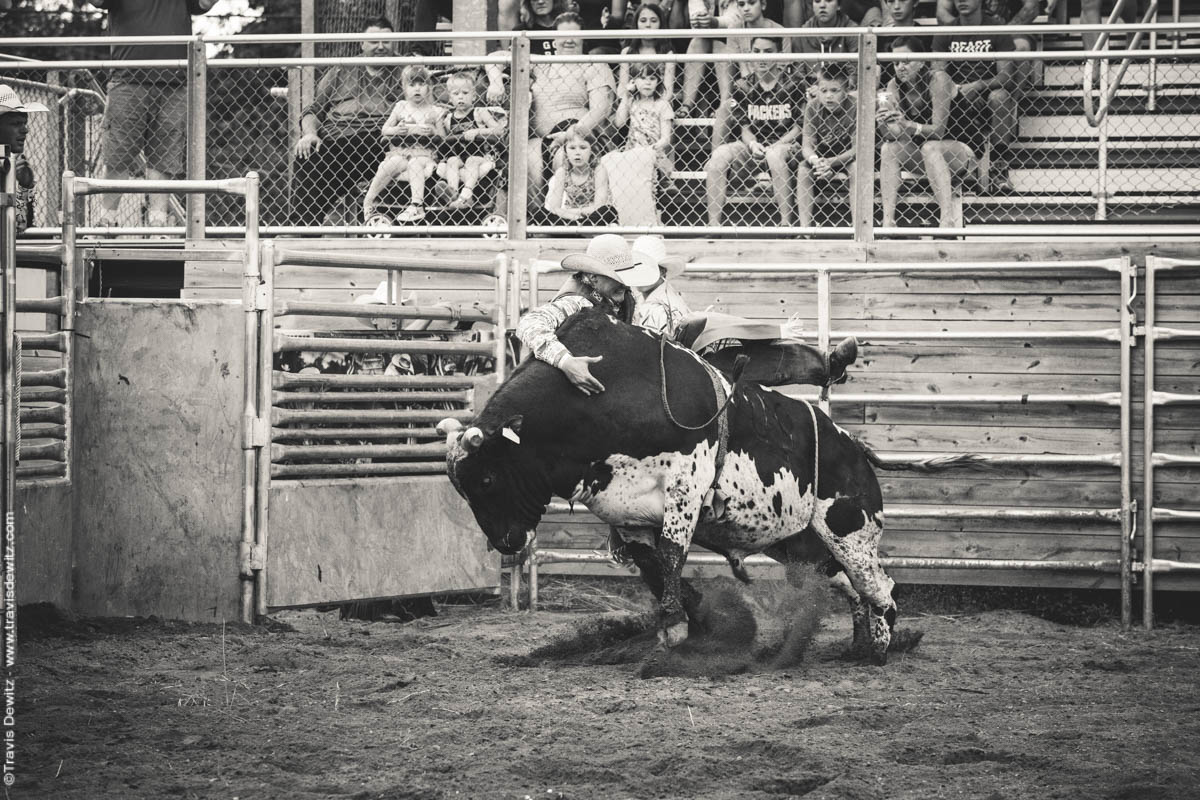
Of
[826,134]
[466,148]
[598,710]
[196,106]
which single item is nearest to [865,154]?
[826,134]

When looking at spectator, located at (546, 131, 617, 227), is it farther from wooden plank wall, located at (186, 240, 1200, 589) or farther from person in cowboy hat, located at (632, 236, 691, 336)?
person in cowboy hat, located at (632, 236, 691, 336)

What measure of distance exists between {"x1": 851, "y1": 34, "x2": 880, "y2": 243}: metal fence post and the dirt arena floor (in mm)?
2371

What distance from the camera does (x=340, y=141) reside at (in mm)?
9336

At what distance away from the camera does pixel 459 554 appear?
8.12 m

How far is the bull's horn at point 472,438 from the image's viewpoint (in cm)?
596

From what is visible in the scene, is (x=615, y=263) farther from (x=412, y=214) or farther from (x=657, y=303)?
(x=412, y=214)

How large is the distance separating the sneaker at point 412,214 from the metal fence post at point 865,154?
2.75 m

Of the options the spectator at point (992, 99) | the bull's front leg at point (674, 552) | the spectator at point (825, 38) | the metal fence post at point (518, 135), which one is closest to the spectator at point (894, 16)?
the spectator at point (825, 38)

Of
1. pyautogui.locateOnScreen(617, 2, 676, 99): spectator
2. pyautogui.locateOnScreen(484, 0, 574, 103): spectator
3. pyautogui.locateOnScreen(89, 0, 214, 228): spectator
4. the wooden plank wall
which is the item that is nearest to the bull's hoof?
the wooden plank wall

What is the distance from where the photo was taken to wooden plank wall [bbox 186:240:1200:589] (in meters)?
8.41

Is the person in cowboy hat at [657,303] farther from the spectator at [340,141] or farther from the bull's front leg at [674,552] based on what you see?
the spectator at [340,141]

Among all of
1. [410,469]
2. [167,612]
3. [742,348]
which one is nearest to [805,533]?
[742,348]

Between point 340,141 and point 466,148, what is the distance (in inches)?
32.5

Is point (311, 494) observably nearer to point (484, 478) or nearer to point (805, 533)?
point (484, 478)
